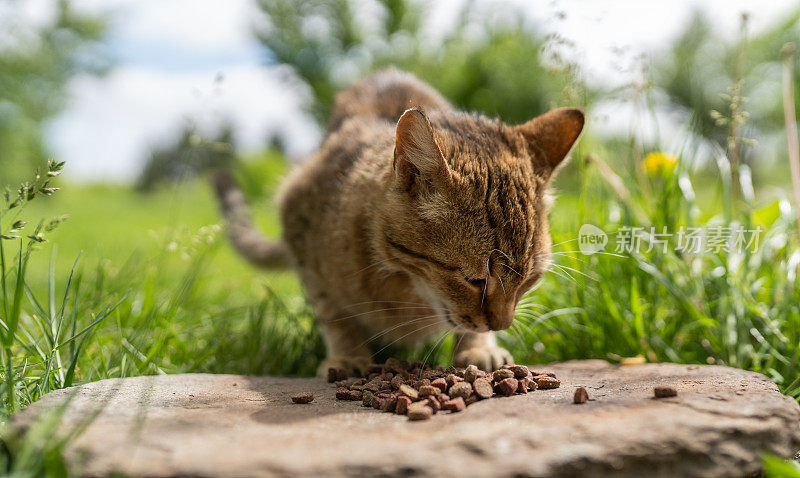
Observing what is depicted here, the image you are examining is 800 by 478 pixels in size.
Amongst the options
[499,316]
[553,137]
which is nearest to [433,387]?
[499,316]

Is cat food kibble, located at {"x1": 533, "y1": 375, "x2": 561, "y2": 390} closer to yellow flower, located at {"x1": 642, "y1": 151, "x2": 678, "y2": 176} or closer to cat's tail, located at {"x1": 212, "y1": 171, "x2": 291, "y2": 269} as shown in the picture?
yellow flower, located at {"x1": 642, "y1": 151, "x2": 678, "y2": 176}

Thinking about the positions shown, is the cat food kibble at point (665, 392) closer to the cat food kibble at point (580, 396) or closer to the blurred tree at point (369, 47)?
the cat food kibble at point (580, 396)

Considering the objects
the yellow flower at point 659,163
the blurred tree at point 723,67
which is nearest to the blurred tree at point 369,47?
the blurred tree at point 723,67

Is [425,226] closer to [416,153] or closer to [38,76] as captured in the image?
[416,153]

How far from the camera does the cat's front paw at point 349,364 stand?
7.72 ft

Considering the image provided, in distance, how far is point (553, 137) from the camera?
2.24m

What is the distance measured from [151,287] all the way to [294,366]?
2.63 ft

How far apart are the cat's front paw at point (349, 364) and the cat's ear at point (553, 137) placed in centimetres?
103

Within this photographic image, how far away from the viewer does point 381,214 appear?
213cm

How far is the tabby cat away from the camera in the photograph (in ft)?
6.32

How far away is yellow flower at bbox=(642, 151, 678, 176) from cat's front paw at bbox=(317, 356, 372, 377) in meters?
1.75

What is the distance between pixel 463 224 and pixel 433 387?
0.53 meters

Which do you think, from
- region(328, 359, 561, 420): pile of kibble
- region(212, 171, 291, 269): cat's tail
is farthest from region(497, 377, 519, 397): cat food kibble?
region(212, 171, 291, 269): cat's tail

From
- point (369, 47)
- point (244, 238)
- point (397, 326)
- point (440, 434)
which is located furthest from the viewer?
point (369, 47)
